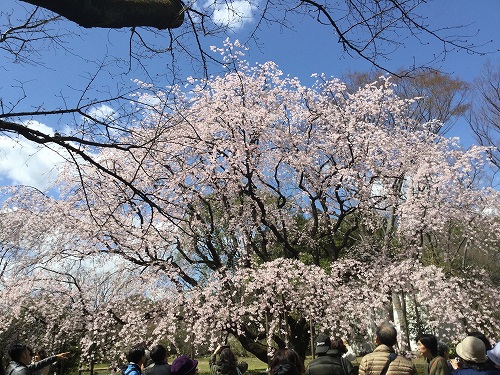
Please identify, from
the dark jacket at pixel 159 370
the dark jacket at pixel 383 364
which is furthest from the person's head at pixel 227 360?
the dark jacket at pixel 383 364

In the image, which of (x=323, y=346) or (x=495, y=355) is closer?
(x=495, y=355)

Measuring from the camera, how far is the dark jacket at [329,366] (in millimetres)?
3404

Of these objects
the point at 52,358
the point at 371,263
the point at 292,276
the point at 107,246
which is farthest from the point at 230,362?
the point at 371,263

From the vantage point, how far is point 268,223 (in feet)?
33.2

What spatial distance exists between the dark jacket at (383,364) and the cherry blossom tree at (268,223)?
5915 millimetres

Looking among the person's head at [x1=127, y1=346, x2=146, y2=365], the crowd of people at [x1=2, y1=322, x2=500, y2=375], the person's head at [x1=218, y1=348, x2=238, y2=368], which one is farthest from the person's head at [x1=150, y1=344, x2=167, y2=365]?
the person's head at [x1=218, y1=348, x2=238, y2=368]

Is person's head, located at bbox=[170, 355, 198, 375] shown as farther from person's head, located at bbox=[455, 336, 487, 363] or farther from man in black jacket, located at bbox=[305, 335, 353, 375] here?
person's head, located at bbox=[455, 336, 487, 363]

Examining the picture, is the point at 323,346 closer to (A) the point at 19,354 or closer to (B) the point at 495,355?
(B) the point at 495,355

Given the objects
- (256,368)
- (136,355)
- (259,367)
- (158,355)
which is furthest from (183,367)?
(259,367)

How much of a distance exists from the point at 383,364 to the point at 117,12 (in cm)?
302

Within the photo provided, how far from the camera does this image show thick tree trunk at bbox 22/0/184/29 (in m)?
1.88

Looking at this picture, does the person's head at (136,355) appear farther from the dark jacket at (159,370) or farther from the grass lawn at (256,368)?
the grass lawn at (256,368)

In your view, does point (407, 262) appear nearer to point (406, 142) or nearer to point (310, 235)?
point (310, 235)

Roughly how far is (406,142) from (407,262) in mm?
3772
